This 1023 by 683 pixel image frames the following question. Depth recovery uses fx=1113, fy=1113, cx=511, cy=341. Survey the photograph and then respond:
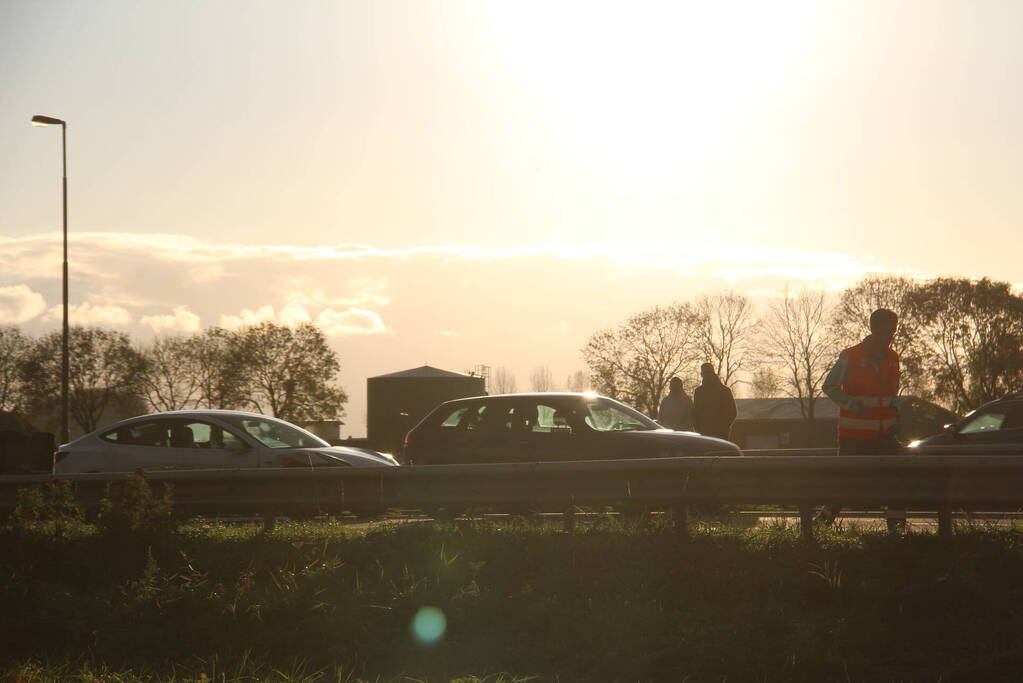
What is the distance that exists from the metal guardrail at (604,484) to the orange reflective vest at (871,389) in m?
0.65

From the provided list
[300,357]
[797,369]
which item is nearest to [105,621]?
[797,369]

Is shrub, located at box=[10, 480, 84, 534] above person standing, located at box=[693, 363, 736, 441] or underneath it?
underneath

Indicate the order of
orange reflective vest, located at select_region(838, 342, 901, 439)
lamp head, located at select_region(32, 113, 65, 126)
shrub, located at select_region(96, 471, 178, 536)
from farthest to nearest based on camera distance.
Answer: lamp head, located at select_region(32, 113, 65, 126), shrub, located at select_region(96, 471, 178, 536), orange reflective vest, located at select_region(838, 342, 901, 439)

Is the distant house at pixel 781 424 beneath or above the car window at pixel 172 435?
beneath

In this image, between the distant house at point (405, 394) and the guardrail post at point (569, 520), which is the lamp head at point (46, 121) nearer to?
the guardrail post at point (569, 520)

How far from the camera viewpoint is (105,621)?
23.2ft

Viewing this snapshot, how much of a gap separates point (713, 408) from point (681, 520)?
7.88 meters

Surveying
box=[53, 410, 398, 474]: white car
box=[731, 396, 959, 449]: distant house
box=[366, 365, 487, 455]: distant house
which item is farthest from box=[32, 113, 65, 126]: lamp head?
box=[731, 396, 959, 449]: distant house

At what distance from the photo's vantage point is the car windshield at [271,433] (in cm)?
1410

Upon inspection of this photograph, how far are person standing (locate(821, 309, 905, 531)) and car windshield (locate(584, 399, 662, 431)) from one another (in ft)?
12.0

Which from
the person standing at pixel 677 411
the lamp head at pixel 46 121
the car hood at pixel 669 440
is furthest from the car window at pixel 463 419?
the lamp head at pixel 46 121

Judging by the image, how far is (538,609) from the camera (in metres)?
6.46

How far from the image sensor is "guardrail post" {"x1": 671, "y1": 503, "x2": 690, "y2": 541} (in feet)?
25.2

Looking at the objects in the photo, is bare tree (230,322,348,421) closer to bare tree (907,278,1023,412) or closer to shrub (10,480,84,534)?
bare tree (907,278,1023,412)
